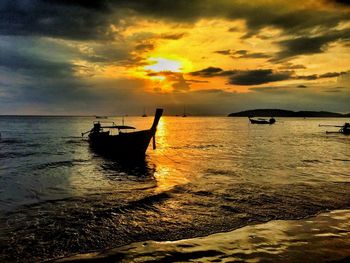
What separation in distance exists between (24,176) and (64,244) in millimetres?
14040

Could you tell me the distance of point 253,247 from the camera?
25.9 feet

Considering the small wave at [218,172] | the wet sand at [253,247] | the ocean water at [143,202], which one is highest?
the wet sand at [253,247]

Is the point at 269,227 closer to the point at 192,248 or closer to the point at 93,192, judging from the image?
the point at 192,248

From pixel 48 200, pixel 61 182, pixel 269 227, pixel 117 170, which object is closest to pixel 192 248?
pixel 269 227

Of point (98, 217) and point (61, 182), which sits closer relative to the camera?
point (98, 217)

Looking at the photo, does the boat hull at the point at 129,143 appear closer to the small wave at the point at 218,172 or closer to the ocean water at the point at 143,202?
the ocean water at the point at 143,202

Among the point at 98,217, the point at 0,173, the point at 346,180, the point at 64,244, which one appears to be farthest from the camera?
the point at 0,173

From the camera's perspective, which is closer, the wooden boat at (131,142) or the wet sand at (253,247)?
the wet sand at (253,247)

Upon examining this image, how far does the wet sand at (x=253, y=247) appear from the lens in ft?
23.8

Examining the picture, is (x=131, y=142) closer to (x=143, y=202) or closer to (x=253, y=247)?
(x=143, y=202)

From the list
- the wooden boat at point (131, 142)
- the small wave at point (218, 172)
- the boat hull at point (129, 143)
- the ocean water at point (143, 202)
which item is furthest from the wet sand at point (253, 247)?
the boat hull at point (129, 143)

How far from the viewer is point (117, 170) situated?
75.6 feet

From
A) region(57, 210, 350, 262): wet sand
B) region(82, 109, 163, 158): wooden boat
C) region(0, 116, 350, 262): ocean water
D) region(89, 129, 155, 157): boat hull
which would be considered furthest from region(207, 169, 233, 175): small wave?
region(57, 210, 350, 262): wet sand

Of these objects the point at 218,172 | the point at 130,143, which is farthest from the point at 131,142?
the point at 218,172
